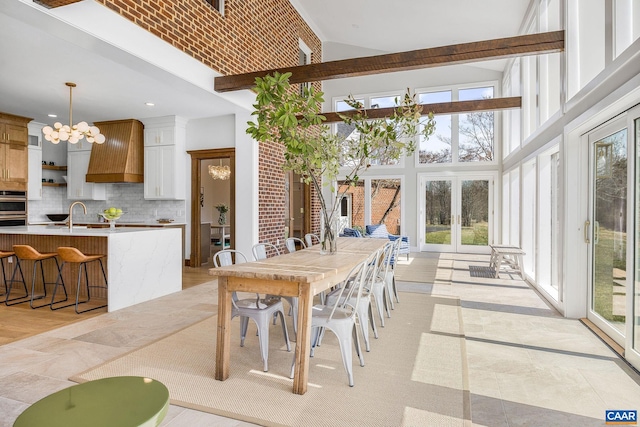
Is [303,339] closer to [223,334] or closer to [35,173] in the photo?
[223,334]

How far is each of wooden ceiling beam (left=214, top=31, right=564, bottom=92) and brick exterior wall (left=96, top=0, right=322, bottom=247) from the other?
54.1 inches

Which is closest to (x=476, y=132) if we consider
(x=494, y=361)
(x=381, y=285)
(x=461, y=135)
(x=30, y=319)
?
(x=461, y=135)

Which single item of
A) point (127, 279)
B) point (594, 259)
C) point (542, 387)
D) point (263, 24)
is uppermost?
point (263, 24)

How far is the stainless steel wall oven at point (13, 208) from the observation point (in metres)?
6.51

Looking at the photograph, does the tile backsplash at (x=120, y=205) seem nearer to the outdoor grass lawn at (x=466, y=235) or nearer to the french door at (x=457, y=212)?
the french door at (x=457, y=212)

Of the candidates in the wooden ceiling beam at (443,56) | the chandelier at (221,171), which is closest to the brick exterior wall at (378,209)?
the chandelier at (221,171)

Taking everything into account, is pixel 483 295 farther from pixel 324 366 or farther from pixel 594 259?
pixel 324 366

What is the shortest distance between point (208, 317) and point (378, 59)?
346cm

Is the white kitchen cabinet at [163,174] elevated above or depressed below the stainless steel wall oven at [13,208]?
above

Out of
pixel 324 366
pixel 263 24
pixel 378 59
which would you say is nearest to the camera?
pixel 324 366

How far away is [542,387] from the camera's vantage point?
8.05 feet

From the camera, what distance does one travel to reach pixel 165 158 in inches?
274

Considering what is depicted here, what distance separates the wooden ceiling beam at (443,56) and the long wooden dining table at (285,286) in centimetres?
251

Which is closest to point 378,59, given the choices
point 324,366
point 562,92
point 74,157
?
point 562,92
